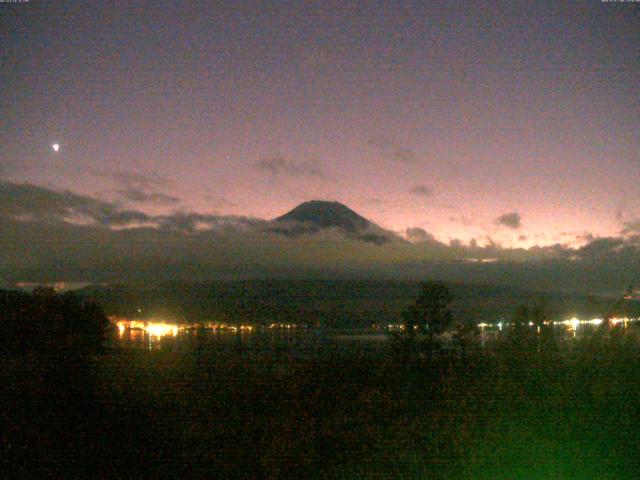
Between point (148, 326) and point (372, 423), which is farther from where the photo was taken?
point (148, 326)

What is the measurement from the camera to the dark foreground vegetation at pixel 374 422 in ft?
20.7

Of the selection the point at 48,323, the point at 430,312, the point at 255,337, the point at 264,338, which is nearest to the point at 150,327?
the point at 255,337

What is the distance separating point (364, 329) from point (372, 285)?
17.4ft

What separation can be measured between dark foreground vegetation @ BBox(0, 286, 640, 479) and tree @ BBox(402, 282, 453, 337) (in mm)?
6917

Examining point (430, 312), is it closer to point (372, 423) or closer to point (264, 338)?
point (264, 338)

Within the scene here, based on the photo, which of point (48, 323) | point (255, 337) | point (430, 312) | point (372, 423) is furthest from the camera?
point (255, 337)

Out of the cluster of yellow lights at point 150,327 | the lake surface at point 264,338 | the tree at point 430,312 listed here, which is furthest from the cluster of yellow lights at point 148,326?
the tree at point 430,312

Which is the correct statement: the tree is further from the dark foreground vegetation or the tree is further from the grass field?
the grass field

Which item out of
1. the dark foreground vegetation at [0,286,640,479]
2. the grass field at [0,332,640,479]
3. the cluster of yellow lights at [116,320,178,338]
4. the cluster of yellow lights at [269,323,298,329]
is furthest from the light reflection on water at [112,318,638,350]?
the grass field at [0,332,640,479]

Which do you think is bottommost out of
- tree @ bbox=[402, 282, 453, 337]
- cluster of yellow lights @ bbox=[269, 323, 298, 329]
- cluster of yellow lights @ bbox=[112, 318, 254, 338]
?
cluster of yellow lights @ bbox=[112, 318, 254, 338]

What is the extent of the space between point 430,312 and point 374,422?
11.4m

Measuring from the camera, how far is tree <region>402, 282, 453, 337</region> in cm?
1725

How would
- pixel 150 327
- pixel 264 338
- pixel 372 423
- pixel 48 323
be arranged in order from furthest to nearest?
pixel 150 327 → pixel 264 338 → pixel 48 323 → pixel 372 423

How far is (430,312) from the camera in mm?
18141
